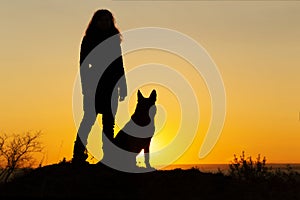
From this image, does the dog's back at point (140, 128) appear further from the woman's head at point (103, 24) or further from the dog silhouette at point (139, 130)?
the woman's head at point (103, 24)

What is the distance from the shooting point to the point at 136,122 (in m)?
11.7

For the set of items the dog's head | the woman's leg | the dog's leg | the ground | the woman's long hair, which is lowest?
the ground

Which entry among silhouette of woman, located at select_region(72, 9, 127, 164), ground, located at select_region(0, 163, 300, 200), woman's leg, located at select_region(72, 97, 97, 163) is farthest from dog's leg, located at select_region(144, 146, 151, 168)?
woman's leg, located at select_region(72, 97, 97, 163)

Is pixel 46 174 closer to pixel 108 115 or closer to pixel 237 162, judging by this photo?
pixel 108 115

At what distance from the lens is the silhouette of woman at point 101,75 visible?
34.0 ft

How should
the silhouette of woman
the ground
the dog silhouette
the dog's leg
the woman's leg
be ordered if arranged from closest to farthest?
the ground < the silhouette of woman < the woman's leg < the dog silhouette < the dog's leg

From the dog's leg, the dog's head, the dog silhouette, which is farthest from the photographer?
the dog's head

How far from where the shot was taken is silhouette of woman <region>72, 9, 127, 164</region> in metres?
10.4

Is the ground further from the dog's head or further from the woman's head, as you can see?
the woman's head

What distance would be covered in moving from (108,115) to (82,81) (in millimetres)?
949

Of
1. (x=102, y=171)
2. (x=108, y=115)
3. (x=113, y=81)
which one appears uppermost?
(x=113, y=81)

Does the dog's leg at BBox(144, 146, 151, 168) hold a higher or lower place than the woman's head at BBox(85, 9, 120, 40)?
lower

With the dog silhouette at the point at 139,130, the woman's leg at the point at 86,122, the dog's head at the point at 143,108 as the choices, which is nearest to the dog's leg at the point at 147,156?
the dog silhouette at the point at 139,130

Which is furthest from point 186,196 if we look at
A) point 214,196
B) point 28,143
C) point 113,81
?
point 28,143
